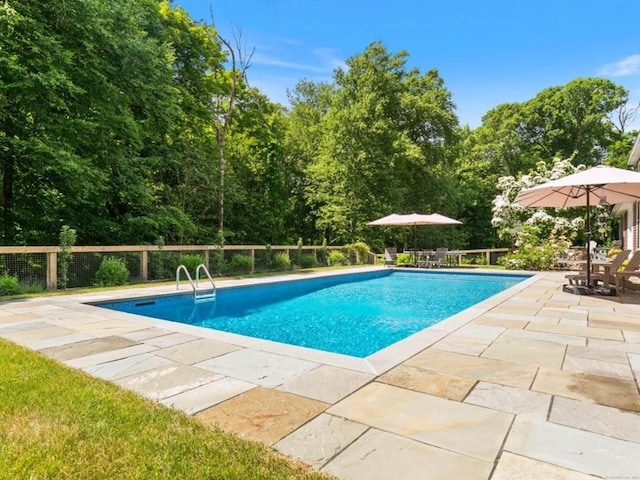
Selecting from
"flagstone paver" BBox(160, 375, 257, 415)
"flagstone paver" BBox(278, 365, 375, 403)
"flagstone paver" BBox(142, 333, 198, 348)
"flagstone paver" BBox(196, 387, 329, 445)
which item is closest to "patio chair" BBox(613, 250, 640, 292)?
"flagstone paver" BBox(278, 365, 375, 403)

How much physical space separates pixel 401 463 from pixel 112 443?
1497 mm

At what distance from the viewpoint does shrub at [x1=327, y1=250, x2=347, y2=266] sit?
1723 cm

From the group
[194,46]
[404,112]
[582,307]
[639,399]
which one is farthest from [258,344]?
[404,112]

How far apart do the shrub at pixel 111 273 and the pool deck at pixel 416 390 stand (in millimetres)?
4300

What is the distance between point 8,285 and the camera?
25.1 feet

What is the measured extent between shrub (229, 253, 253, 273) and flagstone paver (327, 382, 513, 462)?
10542 mm

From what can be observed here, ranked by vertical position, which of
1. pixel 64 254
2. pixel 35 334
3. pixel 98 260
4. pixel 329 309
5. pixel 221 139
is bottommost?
pixel 329 309

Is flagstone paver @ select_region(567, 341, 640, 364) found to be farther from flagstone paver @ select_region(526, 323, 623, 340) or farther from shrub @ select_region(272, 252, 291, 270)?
shrub @ select_region(272, 252, 291, 270)

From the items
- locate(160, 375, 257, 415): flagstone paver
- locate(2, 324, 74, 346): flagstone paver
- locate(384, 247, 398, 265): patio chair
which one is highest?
locate(384, 247, 398, 265): patio chair

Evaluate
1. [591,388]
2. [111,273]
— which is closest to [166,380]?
[591,388]

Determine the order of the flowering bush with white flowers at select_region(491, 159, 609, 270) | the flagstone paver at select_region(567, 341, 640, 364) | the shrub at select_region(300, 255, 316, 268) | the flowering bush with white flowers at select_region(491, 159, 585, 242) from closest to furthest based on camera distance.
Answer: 1. the flagstone paver at select_region(567, 341, 640, 364)
2. the flowering bush with white flowers at select_region(491, 159, 609, 270)
3. the shrub at select_region(300, 255, 316, 268)
4. the flowering bush with white flowers at select_region(491, 159, 585, 242)

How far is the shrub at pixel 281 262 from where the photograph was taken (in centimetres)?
1448

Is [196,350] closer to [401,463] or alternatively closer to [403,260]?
[401,463]

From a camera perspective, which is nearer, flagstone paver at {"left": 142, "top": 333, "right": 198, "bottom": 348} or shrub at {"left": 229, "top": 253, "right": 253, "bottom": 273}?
flagstone paver at {"left": 142, "top": 333, "right": 198, "bottom": 348}
